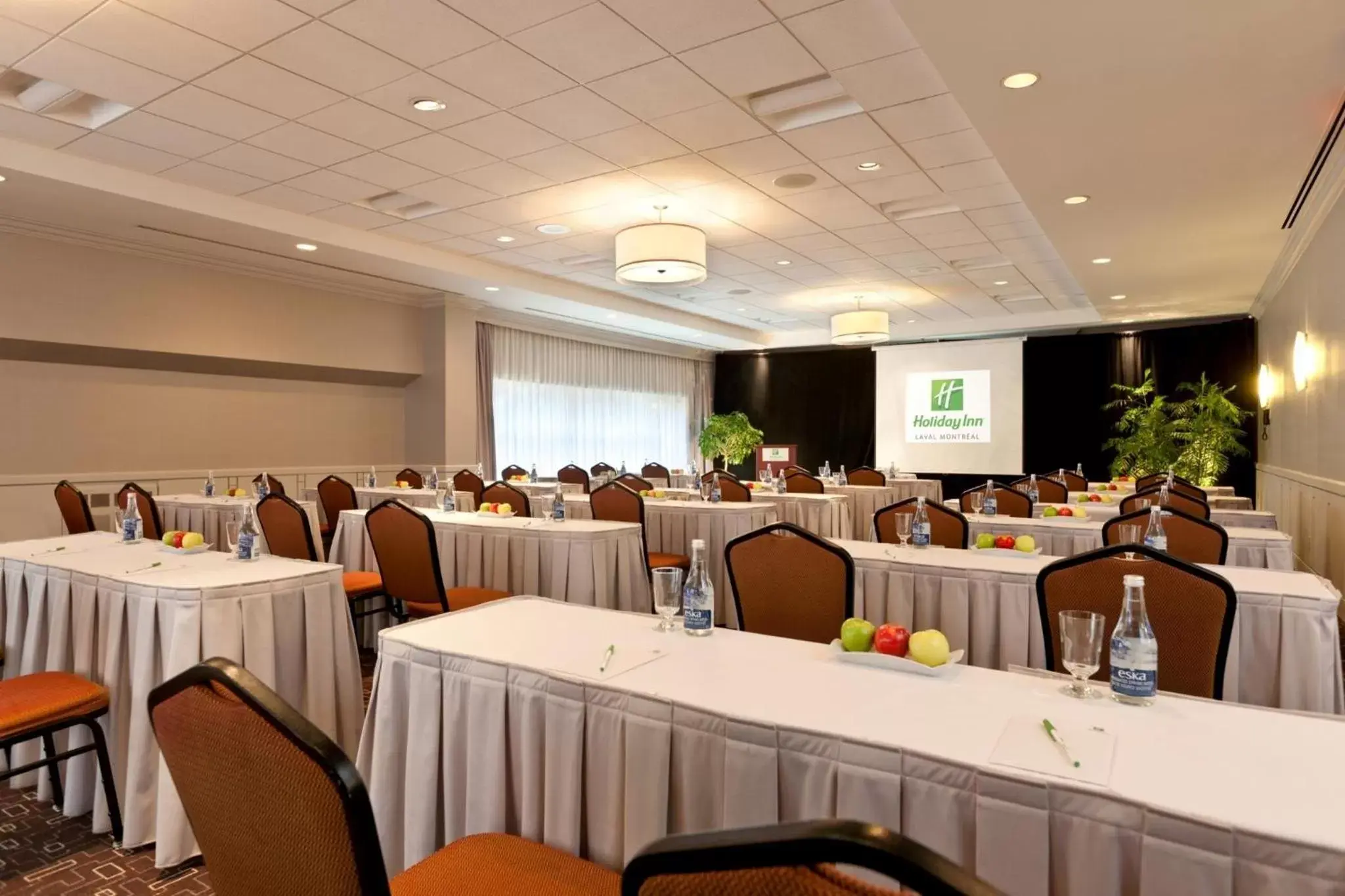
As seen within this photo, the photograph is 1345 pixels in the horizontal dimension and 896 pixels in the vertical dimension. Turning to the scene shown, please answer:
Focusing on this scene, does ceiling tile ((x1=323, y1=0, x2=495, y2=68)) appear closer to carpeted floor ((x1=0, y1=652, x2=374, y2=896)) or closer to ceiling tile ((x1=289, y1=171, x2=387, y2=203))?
ceiling tile ((x1=289, y1=171, x2=387, y2=203))

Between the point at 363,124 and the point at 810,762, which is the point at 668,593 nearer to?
the point at 810,762

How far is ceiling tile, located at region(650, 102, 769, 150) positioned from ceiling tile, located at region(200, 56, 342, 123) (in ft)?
6.02

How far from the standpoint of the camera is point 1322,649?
244cm

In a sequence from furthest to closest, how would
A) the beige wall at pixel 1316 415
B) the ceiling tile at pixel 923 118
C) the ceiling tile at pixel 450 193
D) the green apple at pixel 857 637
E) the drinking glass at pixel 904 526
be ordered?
the ceiling tile at pixel 450 193 → the beige wall at pixel 1316 415 → the ceiling tile at pixel 923 118 → the drinking glass at pixel 904 526 → the green apple at pixel 857 637

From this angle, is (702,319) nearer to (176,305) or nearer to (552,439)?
(552,439)

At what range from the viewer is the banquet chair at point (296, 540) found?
4.25 metres

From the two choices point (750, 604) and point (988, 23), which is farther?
point (988, 23)

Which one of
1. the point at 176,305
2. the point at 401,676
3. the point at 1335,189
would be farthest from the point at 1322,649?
the point at 176,305

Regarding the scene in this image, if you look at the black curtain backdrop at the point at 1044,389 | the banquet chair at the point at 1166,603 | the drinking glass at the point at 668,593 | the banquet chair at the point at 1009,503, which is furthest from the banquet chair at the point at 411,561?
the black curtain backdrop at the point at 1044,389

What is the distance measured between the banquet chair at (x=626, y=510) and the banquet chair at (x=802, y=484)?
2338mm

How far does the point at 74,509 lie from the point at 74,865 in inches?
167

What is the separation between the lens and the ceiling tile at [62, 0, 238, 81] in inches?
139

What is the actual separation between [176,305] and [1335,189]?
30.0 feet

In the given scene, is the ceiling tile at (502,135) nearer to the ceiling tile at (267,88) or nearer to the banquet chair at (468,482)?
the ceiling tile at (267,88)
